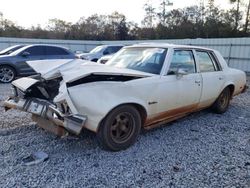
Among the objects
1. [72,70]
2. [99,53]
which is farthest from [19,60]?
[72,70]

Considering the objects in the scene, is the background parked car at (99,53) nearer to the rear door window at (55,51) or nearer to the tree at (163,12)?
the rear door window at (55,51)

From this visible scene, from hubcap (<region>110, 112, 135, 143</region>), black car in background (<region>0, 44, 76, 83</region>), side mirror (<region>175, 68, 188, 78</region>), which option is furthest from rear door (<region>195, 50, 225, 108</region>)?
black car in background (<region>0, 44, 76, 83</region>)

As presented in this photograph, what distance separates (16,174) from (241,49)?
14.4m

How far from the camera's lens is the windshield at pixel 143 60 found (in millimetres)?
4285

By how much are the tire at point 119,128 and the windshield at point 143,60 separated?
36.0 inches

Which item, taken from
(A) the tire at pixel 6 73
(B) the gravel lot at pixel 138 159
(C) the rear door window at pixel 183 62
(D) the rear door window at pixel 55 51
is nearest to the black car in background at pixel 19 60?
(A) the tire at pixel 6 73

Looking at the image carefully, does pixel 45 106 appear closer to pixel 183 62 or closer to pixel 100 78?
pixel 100 78

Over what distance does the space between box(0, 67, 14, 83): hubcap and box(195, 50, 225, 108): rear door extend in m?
8.11

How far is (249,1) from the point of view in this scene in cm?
3011

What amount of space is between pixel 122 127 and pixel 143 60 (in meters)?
1.37

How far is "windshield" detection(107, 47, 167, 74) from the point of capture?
4.29 meters

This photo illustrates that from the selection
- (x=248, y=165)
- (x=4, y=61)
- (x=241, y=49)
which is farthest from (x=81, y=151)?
(x=241, y=49)

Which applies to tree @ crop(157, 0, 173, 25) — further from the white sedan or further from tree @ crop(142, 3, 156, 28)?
the white sedan

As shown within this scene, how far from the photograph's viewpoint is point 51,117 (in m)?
3.44
